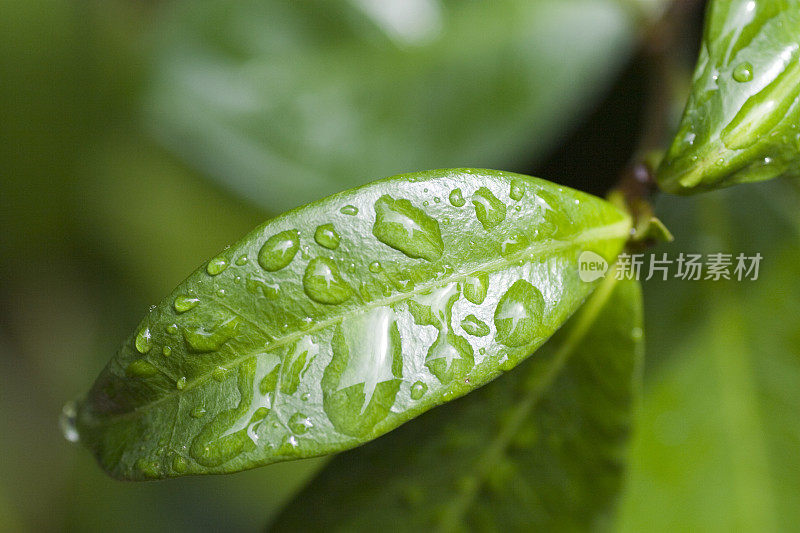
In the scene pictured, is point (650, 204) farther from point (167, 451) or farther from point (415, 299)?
point (167, 451)

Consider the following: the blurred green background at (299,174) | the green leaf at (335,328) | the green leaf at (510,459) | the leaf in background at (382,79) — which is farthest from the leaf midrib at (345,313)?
the leaf in background at (382,79)

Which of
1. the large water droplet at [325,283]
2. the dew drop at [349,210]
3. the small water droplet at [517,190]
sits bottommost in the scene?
the large water droplet at [325,283]

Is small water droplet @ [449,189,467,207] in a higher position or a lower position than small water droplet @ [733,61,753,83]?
lower

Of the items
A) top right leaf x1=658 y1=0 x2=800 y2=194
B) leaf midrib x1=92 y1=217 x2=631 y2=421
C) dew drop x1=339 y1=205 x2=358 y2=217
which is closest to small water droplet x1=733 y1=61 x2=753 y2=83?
top right leaf x1=658 y1=0 x2=800 y2=194

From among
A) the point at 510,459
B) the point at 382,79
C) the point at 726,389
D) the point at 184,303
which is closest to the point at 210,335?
the point at 184,303

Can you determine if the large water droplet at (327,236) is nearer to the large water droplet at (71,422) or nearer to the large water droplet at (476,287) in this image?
the large water droplet at (476,287)

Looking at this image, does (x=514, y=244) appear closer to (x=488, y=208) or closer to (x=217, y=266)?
(x=488, y=208)

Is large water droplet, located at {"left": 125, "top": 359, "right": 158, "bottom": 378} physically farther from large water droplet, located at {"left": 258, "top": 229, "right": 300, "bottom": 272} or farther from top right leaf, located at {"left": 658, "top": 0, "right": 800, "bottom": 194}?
top right leaf, located at {"left": 658, "top": 0, "right": 800, "bottom": 194}

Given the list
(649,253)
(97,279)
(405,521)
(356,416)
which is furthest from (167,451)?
(97,279)
